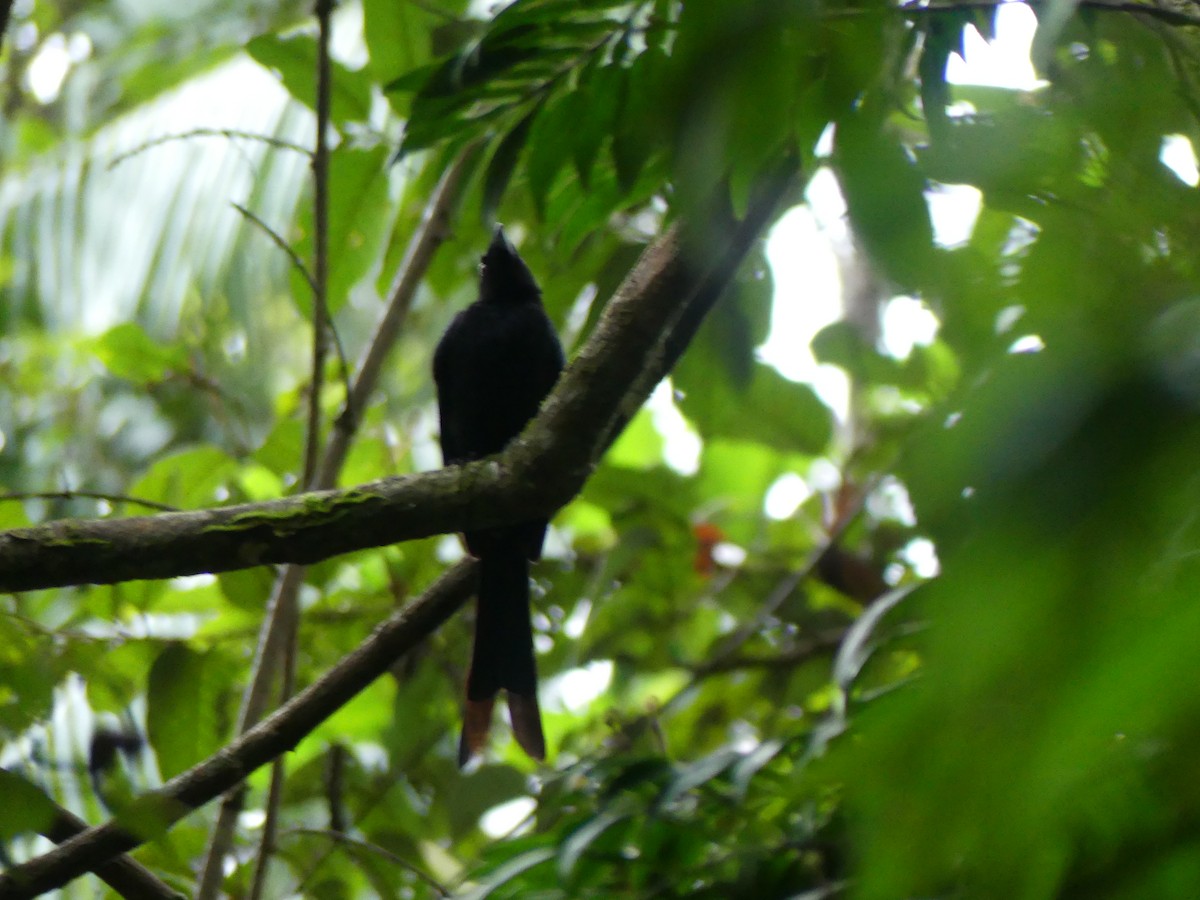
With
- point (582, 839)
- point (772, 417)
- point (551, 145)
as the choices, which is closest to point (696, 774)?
point (582, 839)

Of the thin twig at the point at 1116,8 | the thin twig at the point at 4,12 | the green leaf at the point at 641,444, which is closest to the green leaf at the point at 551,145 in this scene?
the thin twig at the point at 1116,8

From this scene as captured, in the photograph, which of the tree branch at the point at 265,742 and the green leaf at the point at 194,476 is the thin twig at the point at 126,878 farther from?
the green leaf at the point at 194,476

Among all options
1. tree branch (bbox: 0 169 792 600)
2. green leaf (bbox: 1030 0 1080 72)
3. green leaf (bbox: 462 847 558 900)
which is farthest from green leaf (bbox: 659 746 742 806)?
green leaf (bbox: 1030 0 1080 72)

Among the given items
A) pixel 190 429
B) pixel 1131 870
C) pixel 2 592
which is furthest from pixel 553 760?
pixel 1131 870

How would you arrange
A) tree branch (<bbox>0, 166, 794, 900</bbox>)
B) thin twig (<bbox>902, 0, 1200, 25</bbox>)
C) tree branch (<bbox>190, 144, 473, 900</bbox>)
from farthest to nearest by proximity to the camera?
tree branch (<bbox>190, 144, 473, 900</bbox>) < tree branch (<bbox>0, 166, 794, 900</bbox>) < thin twig (<bbox>902, 0, 1200, 25</bbox>)

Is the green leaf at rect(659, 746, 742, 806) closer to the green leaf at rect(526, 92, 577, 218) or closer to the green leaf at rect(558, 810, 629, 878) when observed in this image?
the green leaf at rect(558, 810, 629, 878)

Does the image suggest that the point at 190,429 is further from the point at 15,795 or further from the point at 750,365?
the point at 15,795

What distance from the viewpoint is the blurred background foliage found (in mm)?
423

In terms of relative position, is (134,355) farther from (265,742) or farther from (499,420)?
(265,742)

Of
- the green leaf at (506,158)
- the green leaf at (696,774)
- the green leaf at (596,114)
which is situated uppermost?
the green leaf at (506,158)

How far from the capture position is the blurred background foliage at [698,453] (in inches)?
16.6

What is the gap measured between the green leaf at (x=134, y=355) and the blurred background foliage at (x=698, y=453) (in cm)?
1

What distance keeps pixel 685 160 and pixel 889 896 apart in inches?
14.6

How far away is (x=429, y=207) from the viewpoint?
275cm
